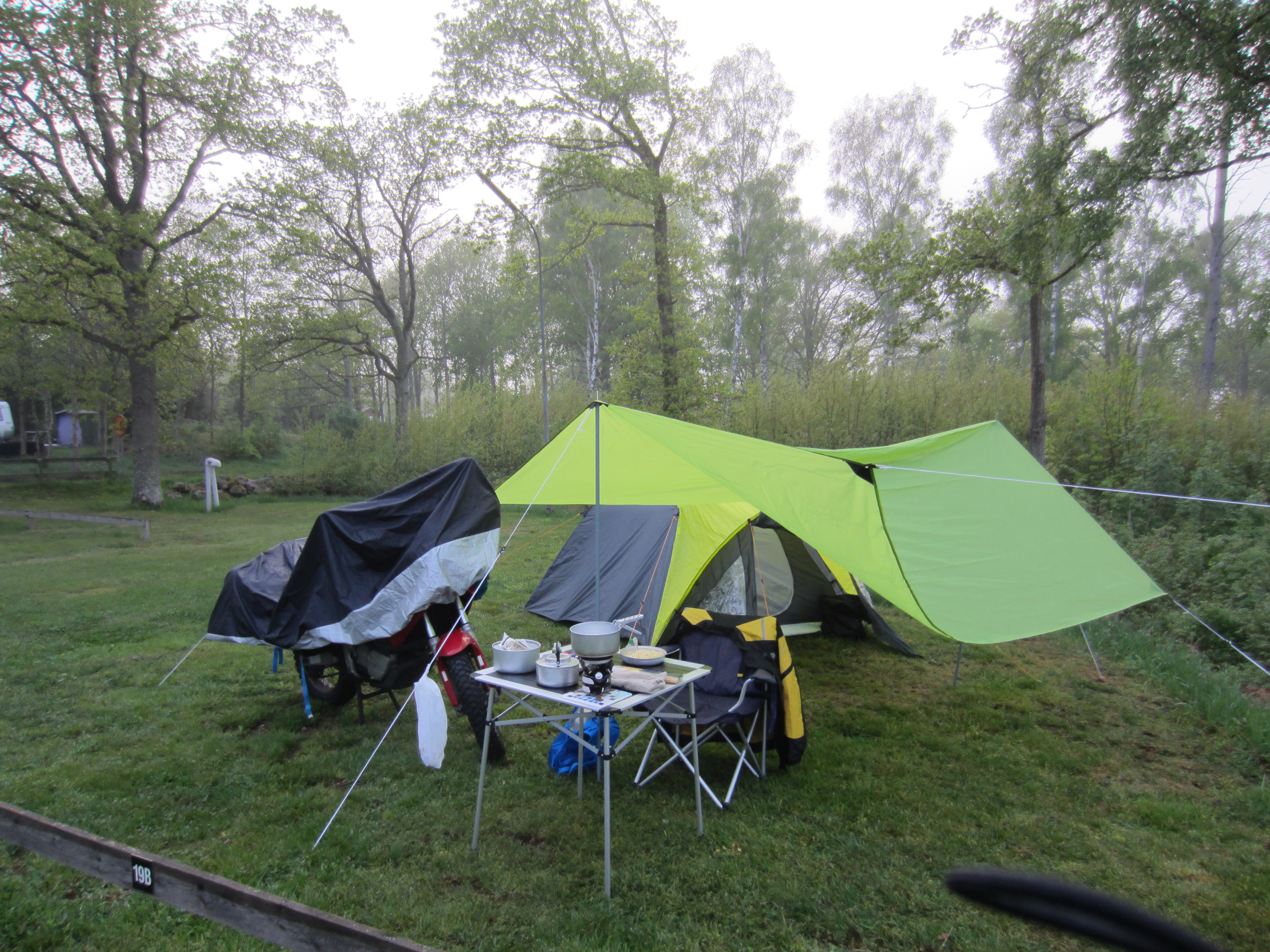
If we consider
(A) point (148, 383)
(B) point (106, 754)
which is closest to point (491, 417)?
(A) point (148, 383)

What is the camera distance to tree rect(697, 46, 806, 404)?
58.0ft

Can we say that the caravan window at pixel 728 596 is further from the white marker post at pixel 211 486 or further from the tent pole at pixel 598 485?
the white marker post at pixel 211 486

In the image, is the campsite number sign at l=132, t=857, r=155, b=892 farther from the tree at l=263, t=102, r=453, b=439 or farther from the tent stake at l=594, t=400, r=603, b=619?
the tree at l=263, t=102, r=453, b=439

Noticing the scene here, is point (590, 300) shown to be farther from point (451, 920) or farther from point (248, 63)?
point (451, 920)

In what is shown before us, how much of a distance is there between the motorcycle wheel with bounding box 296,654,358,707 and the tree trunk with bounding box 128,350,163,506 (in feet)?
38.2

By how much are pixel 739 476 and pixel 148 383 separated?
13934 millimetres

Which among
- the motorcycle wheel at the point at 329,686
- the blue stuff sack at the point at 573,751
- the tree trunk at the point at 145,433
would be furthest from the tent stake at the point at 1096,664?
the tree trunk at the point at 145,433

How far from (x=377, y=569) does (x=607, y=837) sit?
5.95ft

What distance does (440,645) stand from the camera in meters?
3.29

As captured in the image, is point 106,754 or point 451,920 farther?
point 106,754

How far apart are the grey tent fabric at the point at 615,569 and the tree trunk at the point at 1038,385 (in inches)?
191

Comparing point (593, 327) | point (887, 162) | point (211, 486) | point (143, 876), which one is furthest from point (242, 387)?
point (143, 876)

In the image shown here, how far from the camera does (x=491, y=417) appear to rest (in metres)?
15.6

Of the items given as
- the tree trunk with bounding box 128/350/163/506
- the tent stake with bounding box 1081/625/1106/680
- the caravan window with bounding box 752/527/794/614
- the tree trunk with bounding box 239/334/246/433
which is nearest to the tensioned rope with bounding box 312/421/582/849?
the caravan window with bounding box 752/527/794/614
